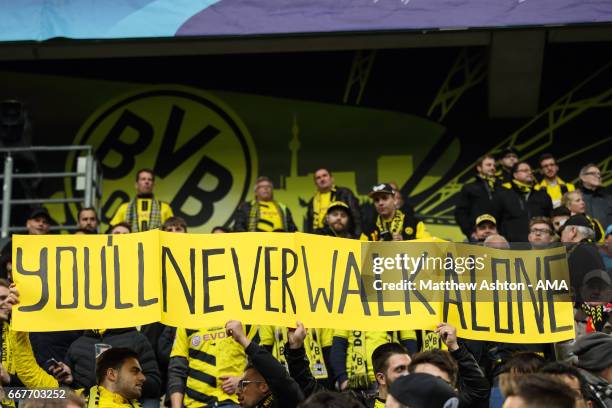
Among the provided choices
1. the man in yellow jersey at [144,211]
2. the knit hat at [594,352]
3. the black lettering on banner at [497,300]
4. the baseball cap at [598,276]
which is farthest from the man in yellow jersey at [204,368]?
the man in yellow jersey at [144,211]

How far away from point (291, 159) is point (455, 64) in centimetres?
253

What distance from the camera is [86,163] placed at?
13375mm

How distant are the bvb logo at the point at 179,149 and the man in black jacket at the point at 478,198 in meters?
4.25

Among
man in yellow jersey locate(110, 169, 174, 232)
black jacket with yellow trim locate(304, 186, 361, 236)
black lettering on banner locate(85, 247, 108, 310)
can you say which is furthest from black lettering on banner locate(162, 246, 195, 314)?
man in yellow jersey locate(110, 169, 174, 232)

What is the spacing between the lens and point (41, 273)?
280 inches

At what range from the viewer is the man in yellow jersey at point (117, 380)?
6.77 metres

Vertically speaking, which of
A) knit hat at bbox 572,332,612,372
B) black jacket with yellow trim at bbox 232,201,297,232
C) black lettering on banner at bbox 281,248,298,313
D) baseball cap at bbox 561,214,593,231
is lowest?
knit hat at bbox 572,332,612,372

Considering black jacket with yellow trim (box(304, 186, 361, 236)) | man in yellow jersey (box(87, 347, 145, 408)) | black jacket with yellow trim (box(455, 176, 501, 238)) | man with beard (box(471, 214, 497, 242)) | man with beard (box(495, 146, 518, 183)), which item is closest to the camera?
man in yellow jersey (box(87, 347, 145, 408))

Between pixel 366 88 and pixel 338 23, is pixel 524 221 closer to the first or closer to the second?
pixel 338 23

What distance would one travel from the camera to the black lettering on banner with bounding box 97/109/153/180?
1574 cm

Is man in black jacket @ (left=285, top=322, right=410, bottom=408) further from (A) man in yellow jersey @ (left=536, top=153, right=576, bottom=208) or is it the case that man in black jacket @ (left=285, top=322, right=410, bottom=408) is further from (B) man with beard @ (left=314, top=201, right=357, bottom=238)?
(A) man in yellow jersey @ (left=536, top=153, right=576, bottom=208)

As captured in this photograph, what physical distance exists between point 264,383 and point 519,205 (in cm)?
603

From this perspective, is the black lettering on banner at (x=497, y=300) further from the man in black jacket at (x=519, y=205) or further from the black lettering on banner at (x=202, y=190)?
the black lettering on banner at (x=202, y=190)

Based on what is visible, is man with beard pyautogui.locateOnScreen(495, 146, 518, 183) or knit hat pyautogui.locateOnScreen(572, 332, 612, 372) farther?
man with beard pyautogui.locateOnScreen(495, 146, 518, 183)
